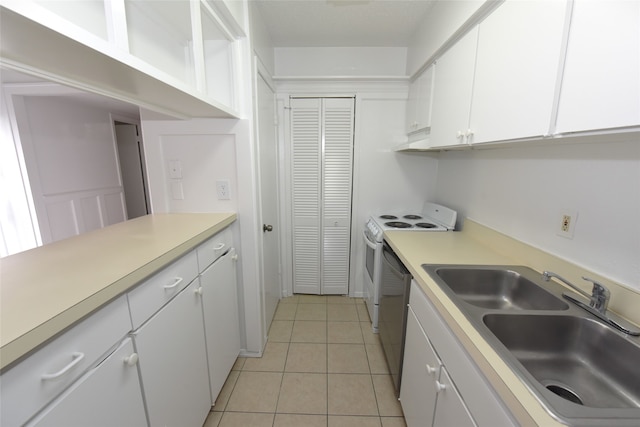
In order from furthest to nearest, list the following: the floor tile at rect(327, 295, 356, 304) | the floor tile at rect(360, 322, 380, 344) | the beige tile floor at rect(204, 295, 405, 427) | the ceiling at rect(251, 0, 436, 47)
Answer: the floor tile at rect(327, 295, 356, 304) < the floor tile at rect(360, 322, 380, 344) < the ceiling at rect(251, 0, 436, 47) < the beige tile floor at rect(204, 295, 405, 427)

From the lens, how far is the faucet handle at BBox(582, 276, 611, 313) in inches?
33.3

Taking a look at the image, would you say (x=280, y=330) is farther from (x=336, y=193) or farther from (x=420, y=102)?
(x=420, y=102)

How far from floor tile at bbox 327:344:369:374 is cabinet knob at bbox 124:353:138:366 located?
136 cm

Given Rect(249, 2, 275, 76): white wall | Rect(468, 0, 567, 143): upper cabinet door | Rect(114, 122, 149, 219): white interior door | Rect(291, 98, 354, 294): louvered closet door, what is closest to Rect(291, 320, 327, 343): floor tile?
Rect(291, 98, 354, 294): louvered closet door

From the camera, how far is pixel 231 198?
1.71m

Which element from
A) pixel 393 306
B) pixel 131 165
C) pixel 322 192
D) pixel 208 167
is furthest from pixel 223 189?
pixel 131 165

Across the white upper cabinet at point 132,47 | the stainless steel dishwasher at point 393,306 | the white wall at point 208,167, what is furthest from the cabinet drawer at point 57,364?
the stainless steel dishwasher at point 393,306

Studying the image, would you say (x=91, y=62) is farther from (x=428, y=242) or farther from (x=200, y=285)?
(x=428, y=242)

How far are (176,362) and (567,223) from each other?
1.75 m

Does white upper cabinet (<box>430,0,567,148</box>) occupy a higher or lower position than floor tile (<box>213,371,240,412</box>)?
higher

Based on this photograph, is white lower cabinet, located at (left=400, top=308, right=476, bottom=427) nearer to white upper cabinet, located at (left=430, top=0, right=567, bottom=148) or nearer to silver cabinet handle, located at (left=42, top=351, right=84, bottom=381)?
white upper cabinet, located at (left=430, top=0, right=567, bottom=148)

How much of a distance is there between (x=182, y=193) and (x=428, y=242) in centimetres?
165

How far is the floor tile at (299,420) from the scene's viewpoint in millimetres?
1422

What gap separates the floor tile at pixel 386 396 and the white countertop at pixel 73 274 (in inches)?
56.3
